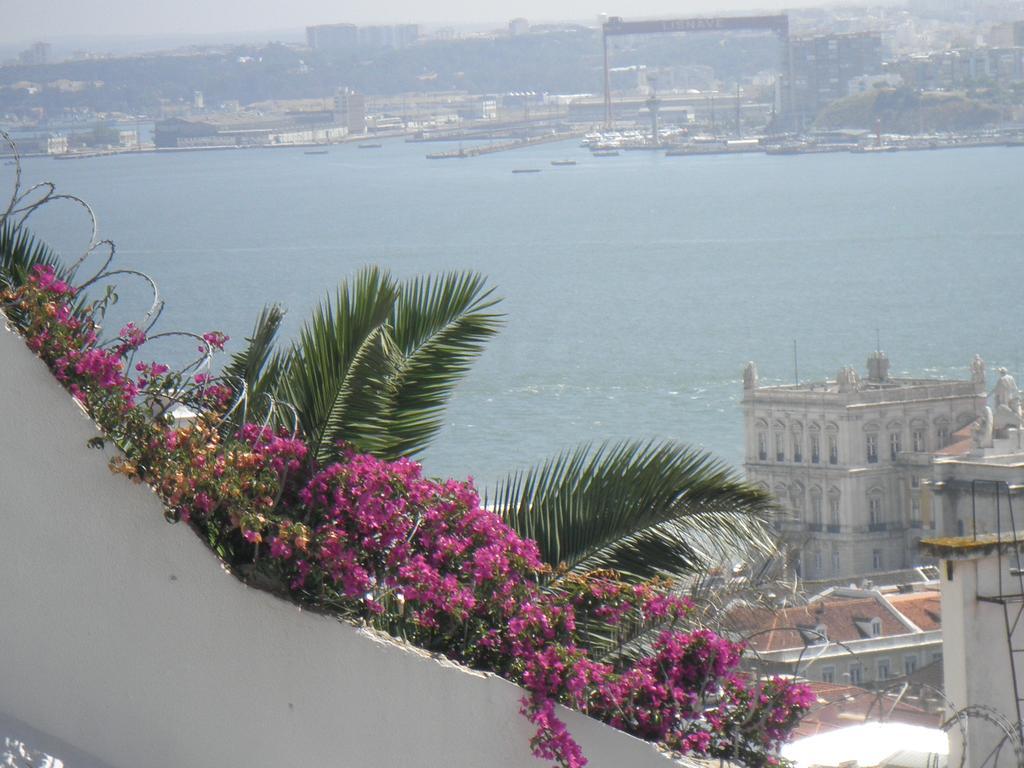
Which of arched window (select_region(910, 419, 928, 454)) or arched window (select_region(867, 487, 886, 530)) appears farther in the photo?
arched window (select_region(910, 419, 928, 454))

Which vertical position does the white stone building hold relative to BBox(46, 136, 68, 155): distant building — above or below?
below

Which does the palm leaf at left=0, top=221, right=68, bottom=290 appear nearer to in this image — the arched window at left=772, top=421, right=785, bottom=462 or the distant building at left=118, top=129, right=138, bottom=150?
the arched window at left=772, top=421, right=785, bottom=462

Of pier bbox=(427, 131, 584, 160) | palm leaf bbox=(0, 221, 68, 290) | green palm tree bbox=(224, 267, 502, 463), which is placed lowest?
pier bbox=(427, 131, 584, 160)

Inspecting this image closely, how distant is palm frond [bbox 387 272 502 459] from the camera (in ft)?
14.4

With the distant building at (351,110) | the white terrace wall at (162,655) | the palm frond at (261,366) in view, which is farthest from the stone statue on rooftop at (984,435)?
the distant building at (351,110)

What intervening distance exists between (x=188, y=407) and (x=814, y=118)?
185 metres

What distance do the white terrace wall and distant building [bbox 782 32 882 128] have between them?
7244 inches

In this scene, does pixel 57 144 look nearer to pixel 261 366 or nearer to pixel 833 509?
pixel 833 509

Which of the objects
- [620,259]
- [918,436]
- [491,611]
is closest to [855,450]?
[918,436]

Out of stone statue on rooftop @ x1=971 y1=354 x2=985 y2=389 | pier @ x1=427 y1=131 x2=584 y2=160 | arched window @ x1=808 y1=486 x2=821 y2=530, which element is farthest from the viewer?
pier @ x1=427 y1=131 x2=584 y2=160

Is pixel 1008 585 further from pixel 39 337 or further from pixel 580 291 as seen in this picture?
pixel 580 291

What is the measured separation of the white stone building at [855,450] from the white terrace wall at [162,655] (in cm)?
5268

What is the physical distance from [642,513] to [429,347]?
606 millimetres

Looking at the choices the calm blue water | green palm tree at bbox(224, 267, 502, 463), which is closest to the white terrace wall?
green palm tree at bbox(224, 267, 502, 463)
